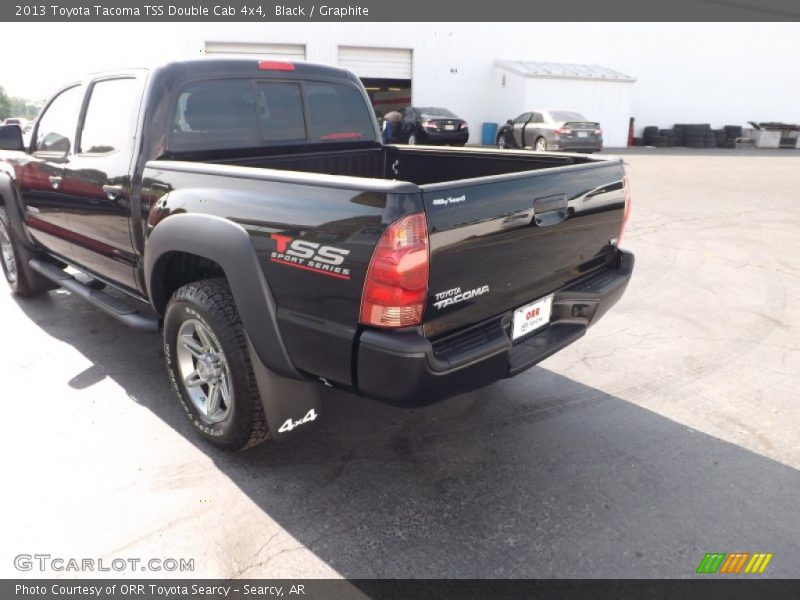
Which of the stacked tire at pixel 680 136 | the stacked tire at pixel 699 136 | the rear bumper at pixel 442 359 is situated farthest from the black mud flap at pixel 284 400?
the stacked tire at pixel 680 136

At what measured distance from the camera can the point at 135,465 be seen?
10.2 ft

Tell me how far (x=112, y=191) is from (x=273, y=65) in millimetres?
1326

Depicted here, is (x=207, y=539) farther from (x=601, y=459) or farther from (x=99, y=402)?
(x=601, y=459)

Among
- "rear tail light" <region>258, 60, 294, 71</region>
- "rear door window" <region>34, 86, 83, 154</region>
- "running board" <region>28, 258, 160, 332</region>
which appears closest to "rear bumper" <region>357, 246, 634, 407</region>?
"running board" <region>28, 258, 160, 332</region>

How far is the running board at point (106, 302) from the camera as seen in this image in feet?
12.1

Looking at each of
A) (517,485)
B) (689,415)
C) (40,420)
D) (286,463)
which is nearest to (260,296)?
(286,463)

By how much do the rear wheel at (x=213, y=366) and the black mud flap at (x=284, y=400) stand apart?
8cm

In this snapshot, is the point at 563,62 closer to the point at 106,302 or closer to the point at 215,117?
the point at 215,117

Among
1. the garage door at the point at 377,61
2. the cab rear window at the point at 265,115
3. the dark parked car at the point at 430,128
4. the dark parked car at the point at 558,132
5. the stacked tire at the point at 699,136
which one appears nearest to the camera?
the cab rear window at the point at 265,115

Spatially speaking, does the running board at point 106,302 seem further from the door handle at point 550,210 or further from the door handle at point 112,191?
the door handle at point 550,210

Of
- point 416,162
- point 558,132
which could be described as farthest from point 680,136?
point 416,162

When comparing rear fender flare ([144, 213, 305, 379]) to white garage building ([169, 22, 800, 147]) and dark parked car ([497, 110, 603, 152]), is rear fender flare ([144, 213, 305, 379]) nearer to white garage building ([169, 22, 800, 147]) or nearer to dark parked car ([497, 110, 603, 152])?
dark parked car ([497, 110, 603, 152])

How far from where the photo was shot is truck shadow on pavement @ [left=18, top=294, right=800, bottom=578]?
8.14 ft

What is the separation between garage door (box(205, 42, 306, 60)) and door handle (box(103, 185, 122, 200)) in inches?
837
